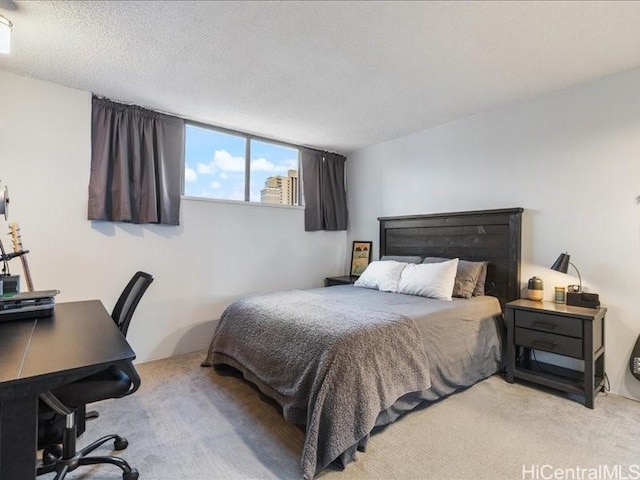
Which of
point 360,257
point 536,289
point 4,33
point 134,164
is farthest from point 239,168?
point 536,289

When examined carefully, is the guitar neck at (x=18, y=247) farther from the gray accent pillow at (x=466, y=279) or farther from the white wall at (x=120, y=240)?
the gray accent pillow at (x=466, y=279)

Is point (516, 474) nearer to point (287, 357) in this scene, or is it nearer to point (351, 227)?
point (287, 357)

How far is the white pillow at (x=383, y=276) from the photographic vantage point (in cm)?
324

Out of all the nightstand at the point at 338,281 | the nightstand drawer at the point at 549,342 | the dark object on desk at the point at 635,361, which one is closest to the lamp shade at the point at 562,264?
the nightstand drawer at the point at 549,342

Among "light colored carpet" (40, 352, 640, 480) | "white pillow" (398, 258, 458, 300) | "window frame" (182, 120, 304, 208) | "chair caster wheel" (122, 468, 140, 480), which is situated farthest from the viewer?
"window frame" (182, 120, 304, 208)

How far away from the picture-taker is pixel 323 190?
14.5ft

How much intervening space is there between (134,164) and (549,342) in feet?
12.5

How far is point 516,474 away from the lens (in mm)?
1598

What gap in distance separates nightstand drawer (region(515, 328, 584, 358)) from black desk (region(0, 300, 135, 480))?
8.90 feet

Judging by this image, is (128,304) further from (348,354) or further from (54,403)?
(348,354)

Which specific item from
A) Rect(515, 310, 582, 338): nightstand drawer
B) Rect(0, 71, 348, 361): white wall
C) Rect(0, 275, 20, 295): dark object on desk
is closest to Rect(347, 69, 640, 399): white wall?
Rect(515, 310, 582, 338): nightstand drawer

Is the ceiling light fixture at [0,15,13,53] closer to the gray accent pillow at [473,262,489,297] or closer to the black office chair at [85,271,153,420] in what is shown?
the black office chair at [85,271,153,420]

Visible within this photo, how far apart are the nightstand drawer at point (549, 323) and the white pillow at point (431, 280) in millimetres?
564

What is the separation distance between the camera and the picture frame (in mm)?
4363
